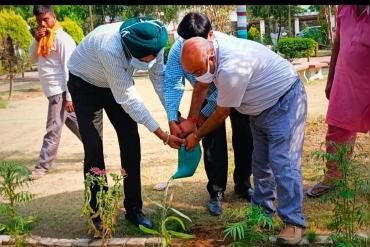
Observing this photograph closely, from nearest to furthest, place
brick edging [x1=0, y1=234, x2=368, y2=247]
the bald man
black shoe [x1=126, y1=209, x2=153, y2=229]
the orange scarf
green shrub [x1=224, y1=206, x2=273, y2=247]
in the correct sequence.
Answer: green shrub [x1=224, y1=206, x2=273, y2=247]
the bald man
brick edging [x1=0, y1=234, x2=368, y2=247]
black shoe [x1=126, y1=209, x2=153, y2=229]
the orange scarf

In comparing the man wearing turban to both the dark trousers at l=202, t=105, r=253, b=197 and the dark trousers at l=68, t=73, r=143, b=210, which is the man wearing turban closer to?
the dark trousers at l=68, t=73, r=143, b=210

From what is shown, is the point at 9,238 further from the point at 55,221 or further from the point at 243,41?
the point at 243,41

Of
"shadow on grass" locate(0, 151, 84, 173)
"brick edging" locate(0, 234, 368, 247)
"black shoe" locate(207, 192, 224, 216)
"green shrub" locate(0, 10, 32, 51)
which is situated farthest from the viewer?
"green shrub" locate(0, 10, 32, 51)

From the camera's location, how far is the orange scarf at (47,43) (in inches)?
186

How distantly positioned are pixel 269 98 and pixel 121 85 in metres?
0.90

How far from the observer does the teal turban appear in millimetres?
2813

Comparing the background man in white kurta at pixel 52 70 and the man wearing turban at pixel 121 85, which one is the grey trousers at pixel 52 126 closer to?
the background man in white kurta at pixel 52 70

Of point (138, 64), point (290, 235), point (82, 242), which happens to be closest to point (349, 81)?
point (290, 235)

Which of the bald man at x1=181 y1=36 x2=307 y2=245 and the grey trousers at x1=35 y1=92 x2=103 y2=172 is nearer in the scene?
the bald man at x1=181 y1=36 x2=307 y2=245

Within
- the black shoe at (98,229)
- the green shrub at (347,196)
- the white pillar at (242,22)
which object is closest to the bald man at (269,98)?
the green shrub at (347,196)

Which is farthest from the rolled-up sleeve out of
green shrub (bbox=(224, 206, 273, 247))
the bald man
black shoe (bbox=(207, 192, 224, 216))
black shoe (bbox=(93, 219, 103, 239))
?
green shrub (bbox=(224, 206, 273, 247))

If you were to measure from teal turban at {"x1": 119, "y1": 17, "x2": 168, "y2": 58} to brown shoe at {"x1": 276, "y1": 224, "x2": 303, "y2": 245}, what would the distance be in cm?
133

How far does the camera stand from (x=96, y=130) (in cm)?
318

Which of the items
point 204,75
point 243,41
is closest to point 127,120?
point 204,75
